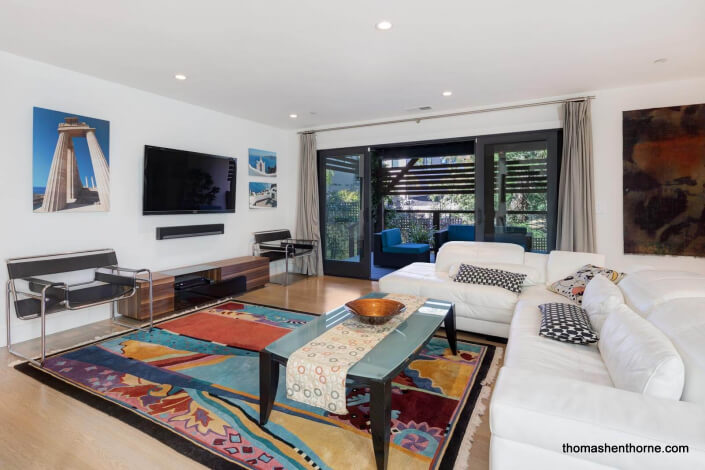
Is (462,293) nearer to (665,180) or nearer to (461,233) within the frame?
(665,180)

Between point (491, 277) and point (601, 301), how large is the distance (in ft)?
4.01

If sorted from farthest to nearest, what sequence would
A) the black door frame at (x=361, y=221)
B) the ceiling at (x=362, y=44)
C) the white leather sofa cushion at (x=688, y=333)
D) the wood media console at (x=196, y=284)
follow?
the black door frame at (x=361, y=221) < the wood media console at (x=196, y=284) < the ceiling at (x=362, y=44) < the white leather sofa cushion at (x=688, y=333)

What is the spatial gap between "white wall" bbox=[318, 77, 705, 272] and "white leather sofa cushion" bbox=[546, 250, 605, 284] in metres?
0.45

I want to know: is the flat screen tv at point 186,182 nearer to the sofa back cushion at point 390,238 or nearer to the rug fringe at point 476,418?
the sofa back cushion at point 390,238

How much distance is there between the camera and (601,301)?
237 centimetres

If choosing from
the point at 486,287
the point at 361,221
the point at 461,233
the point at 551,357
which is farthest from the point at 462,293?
the point at 461,233

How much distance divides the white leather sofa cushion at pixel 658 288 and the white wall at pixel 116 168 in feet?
15.2

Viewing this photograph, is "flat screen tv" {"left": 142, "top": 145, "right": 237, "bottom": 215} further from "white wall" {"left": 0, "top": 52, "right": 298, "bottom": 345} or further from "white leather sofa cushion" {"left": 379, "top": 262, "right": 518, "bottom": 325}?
"white leather sofa cushion" {"left": 379, "top": 262, "right": 518, "bottom": 325}

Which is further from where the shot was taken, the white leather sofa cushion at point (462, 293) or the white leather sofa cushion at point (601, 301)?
the white leather sofa cushion at point (462, 293)

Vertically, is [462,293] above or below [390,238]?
below

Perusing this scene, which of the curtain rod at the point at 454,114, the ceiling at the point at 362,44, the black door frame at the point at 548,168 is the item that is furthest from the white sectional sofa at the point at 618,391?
Result: the curtain rod at the point at 454,114

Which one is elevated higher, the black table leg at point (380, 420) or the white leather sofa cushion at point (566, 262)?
the white leather sofa cushion at point (566, 262)

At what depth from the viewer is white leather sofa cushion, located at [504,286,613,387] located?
1.87 m

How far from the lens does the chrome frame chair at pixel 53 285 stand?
9.70 feet
